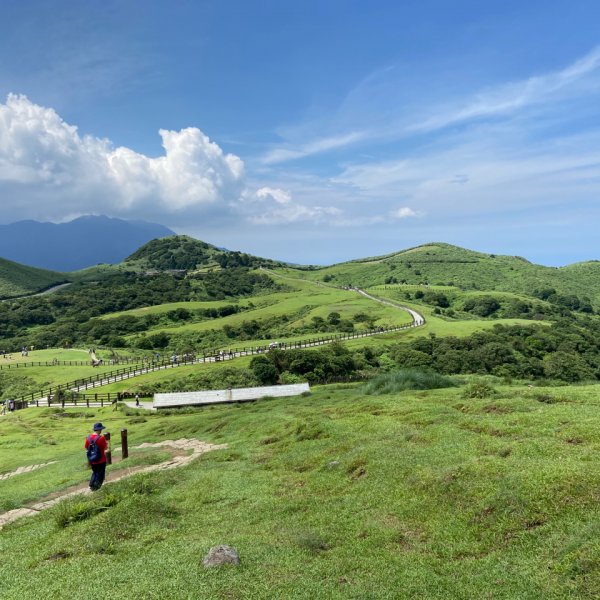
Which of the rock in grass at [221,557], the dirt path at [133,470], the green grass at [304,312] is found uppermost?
the green grass at [304,312]

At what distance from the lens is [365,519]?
13188 mm

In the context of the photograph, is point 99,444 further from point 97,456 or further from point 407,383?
point 407,383

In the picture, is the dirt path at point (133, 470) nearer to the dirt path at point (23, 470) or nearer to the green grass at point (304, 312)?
the dirt path at point (23, 470)

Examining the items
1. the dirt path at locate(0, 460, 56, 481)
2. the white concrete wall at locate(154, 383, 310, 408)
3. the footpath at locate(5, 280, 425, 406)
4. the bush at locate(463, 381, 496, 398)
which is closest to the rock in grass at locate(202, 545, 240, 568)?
the bush at locate(463, 381, 496, 398)

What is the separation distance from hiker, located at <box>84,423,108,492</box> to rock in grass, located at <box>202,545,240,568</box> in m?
9.78

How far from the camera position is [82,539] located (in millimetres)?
13570

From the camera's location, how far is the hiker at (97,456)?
19041 mm

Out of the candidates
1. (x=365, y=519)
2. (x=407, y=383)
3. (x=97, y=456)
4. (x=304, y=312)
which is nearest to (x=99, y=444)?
(x=97, y=456)

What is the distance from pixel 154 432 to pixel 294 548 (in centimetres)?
2837

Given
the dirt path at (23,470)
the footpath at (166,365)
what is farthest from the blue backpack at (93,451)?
the footpath at (166,365)

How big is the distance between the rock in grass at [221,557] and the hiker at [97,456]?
9.78 meters

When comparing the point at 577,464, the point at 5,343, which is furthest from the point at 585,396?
the point at 5,343

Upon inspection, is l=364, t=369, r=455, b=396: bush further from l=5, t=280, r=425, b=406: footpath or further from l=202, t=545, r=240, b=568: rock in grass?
l=5, t=280, r=425, b=406: footpath

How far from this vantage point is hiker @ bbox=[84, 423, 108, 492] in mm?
19041
